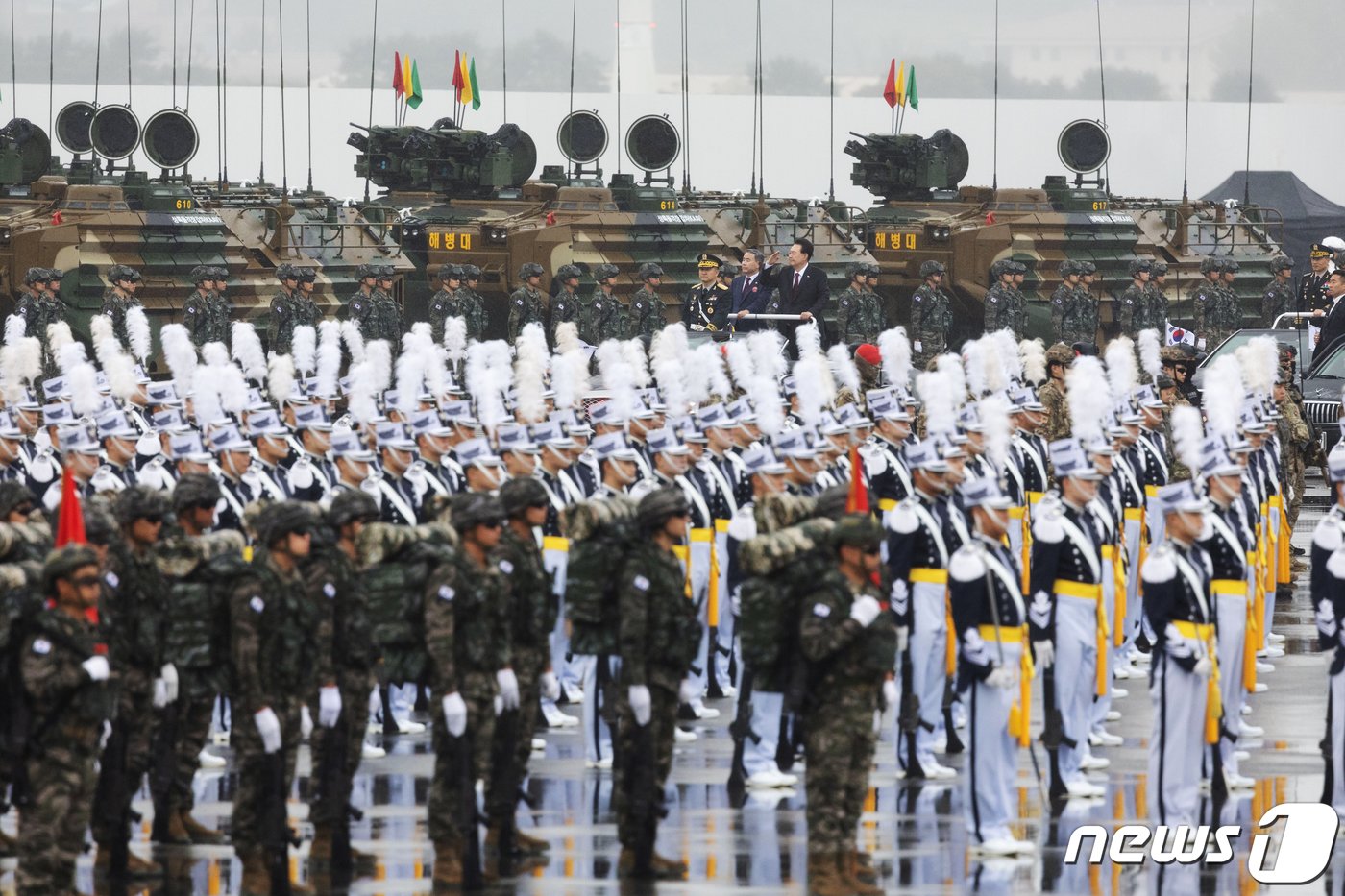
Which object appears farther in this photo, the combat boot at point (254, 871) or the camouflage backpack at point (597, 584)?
the camouflage backpack at point (597, 584)

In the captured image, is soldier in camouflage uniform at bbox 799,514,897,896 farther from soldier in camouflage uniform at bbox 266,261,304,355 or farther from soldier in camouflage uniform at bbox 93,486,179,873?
soldier in camouflage uniform at bbox 266,261,304,355

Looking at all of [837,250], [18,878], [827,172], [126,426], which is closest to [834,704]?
[18,878]

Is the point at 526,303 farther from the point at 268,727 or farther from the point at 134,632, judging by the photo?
the point at 268,727

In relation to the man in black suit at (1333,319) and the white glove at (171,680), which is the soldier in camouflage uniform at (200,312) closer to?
the man in black suit at (1333,319)

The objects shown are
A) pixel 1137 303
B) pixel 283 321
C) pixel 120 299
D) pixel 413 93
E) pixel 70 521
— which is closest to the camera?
pixel 70 521

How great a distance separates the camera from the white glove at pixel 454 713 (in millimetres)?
10195

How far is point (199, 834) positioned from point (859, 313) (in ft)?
50.4

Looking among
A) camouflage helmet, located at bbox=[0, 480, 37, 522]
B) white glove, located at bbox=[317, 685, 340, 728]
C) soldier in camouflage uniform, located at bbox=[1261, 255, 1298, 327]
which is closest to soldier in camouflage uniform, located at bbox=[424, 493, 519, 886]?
Result: white glove, located at bbox=[317, 685, 340, 728]

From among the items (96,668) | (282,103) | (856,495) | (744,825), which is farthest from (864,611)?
(282,103)

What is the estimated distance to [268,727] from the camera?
10039 mm

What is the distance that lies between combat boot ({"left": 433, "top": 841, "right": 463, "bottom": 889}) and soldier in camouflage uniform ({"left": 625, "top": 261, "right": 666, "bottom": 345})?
1563cm

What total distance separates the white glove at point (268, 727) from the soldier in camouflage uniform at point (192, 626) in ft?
1.16

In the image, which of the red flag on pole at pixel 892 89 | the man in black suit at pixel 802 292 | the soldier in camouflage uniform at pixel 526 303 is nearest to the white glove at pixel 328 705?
the man in black suit at pixel 802 292

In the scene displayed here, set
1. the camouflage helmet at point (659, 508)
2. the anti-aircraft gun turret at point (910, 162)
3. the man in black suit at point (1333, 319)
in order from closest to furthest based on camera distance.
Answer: the camouflage helmet at point (659, 508), the man in black suit at point (1333, 319), the anti-aircraft gun turret at point (910, 162)
